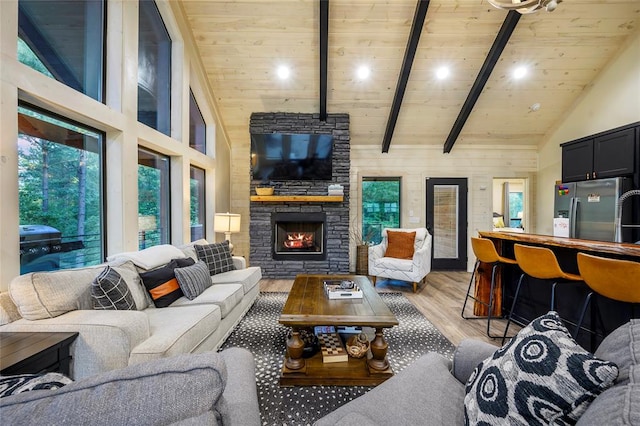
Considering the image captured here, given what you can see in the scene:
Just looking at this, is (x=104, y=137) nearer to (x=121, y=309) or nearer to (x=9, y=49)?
(x=9, y=49)

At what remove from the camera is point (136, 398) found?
1.75 feet

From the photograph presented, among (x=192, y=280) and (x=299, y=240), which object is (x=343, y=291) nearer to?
(x=192, y=280)

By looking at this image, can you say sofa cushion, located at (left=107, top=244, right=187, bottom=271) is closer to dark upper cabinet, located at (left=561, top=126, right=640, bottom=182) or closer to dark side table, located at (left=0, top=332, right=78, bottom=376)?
dark side table, located at (left=0, top=332, right=78, bottom=376)

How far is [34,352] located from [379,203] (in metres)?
5.29

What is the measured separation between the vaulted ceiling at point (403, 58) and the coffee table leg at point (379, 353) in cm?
381

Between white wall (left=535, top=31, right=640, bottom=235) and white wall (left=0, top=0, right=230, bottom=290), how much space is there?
6170mm

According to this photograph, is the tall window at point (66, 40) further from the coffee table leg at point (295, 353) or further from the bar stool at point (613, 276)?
the bar stool at point (613, 276)

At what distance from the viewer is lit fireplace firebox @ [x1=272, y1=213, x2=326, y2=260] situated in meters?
5.12

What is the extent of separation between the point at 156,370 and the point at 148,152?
3461 mm

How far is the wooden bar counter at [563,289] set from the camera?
2025 millimetres

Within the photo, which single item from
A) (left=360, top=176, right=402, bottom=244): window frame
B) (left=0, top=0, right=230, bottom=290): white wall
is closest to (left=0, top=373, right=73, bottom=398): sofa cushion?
(left=0, top=0, right=230, bottom=290): white wall

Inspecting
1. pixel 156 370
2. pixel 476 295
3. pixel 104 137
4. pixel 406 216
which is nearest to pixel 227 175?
pixel 104 137

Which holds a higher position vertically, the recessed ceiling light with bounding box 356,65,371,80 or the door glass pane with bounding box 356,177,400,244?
the recessed ceiling light with bounding box 356,65,371,80

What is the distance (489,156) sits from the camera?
5.63 meters
